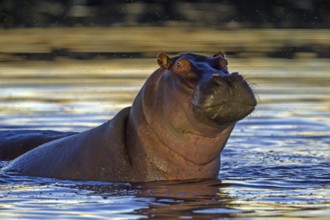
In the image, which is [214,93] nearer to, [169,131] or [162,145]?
[169,131]

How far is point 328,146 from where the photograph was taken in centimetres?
1172

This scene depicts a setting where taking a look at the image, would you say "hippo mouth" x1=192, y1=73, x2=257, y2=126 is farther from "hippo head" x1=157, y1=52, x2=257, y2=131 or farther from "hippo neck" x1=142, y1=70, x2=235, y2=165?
"hippo neck" x1=142, y1=70, x2=235, y2=165

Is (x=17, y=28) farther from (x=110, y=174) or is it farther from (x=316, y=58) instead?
(x=110, y=174)

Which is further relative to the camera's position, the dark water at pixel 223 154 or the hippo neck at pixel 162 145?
the hippo neck at pixel 162 145

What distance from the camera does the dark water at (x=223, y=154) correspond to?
26.9 ft

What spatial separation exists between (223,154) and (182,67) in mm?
2683

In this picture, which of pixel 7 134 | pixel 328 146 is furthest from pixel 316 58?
pixel 7 134

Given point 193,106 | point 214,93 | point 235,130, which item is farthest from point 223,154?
point 214,93

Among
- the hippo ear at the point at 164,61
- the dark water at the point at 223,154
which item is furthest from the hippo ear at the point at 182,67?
the dark water at the point at 223,154

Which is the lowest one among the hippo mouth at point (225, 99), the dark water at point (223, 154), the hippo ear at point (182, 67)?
the dark water at point (223, 154)

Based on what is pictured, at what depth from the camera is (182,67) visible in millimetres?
8680

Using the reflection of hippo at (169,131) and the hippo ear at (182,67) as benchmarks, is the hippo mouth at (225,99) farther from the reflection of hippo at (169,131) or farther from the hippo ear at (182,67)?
the hippo ear at (182,67)

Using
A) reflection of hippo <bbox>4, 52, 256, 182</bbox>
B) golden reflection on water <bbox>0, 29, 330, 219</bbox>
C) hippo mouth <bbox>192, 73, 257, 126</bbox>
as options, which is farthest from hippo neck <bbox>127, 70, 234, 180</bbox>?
hippo mouth <bbox>192, 73, 257, 126</bbox>

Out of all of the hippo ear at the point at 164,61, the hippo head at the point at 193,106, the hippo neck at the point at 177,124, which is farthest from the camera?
the hippo ear at the point at 164,61
